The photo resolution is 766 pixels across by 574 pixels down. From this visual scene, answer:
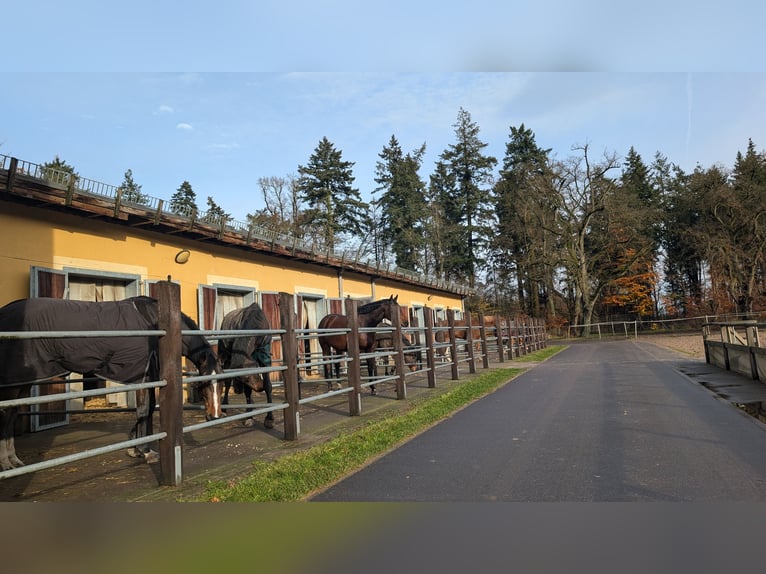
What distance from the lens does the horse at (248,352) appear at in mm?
6363

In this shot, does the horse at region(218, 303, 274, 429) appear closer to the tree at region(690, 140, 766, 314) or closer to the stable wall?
the stable wall

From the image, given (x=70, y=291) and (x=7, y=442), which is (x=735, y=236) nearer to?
(x=70, y=291)

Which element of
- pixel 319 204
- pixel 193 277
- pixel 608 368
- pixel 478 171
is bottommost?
pixel 608 368

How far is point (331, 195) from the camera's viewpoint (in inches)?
1708

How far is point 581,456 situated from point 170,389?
3.32m

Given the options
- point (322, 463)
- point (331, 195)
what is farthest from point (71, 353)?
point (331, 195)

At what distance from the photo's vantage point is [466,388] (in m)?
9.27

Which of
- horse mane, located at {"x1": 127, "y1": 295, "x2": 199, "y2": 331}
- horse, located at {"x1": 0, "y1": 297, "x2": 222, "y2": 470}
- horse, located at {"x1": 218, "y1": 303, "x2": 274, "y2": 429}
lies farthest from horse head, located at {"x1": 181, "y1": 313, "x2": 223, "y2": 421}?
horse, located at {"x1": 218, "y1": 303, "x2": 274, "y2": 429}

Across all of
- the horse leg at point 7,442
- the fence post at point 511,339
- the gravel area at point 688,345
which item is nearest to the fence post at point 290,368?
the horse leg at point 7,442

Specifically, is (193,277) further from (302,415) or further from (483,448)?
(483,448)

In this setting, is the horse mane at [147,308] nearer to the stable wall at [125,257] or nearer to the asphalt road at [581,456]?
the asphalt road at [581,456]

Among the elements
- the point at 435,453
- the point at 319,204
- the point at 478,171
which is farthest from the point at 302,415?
the point at 478,171

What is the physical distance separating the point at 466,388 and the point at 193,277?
580 centimetres

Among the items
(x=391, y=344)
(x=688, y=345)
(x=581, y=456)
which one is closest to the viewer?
(x=581, y=456)
